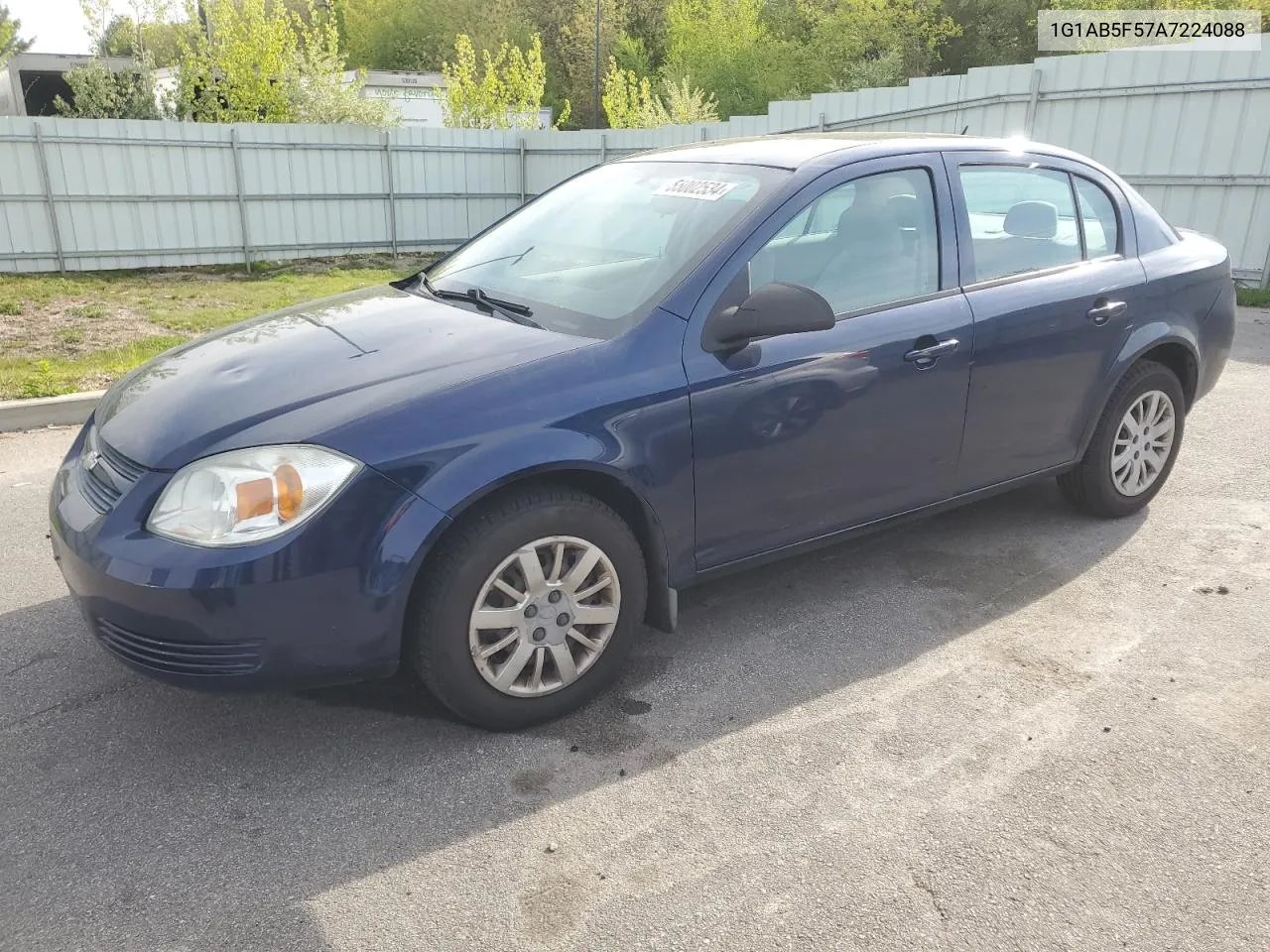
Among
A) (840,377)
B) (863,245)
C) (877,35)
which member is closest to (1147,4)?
(877,35)

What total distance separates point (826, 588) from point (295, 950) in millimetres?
2397

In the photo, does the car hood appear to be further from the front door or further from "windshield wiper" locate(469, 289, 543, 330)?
Result: the front door

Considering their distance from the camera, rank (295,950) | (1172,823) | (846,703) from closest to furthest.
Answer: (295,950), (1172,823), (846,703)

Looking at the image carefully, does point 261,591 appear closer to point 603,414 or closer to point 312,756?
point 312,756

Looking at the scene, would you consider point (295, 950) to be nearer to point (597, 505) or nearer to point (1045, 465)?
point (597, 505)

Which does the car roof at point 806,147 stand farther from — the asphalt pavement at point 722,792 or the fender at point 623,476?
the asphalt pavement at point 722,792

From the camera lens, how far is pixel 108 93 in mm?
17109

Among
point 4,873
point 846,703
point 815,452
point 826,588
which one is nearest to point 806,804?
point 846,703

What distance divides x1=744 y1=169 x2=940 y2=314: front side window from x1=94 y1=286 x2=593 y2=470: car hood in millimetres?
832

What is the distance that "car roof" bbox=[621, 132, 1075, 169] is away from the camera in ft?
11.3

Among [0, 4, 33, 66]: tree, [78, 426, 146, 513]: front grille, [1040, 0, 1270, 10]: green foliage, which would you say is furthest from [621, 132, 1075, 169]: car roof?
[1040, 0, 1270, 10]: green foliage

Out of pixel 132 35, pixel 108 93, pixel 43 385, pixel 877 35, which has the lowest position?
pixel 43 385

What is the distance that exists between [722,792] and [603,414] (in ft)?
3.62

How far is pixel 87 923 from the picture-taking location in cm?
213
